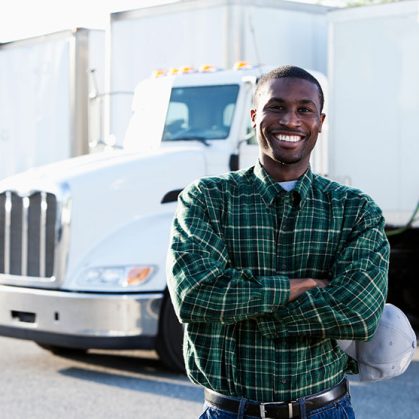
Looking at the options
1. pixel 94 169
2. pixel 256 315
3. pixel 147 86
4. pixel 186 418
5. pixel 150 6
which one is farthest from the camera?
pixel 150 6

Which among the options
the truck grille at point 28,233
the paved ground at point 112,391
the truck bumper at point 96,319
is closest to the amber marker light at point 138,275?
the truck bumper at point 96,319

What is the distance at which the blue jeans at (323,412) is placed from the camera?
9.75 feet

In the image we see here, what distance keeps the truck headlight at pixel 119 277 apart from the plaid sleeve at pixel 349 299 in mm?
5180

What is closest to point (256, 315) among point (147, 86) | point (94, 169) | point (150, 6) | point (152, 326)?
point (152, 326)

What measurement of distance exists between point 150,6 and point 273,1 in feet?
5.03

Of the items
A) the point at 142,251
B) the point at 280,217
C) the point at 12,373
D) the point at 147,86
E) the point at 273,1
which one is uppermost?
the point at 273,1

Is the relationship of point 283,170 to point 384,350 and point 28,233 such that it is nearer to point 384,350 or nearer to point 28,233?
point 384,350

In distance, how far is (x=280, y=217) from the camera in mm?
3062

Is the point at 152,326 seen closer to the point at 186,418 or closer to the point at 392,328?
the point at 186,418

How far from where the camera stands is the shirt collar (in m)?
3.06

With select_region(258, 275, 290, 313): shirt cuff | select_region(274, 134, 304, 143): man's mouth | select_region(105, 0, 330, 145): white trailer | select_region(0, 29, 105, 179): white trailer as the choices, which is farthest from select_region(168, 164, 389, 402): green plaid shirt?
select_region(0, 29, 105, 179): white trailer

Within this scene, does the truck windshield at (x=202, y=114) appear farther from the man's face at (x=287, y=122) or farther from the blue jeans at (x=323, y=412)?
the blue jeans at (x=323, y=412)

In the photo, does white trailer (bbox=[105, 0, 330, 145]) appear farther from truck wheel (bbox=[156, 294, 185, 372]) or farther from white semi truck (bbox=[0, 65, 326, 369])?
truck wheel (bbox=[156, 294, 185, 372])

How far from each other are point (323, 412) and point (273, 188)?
25.9 inches
